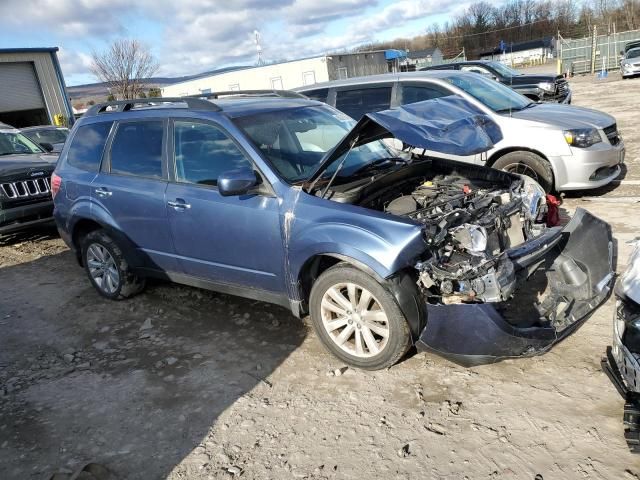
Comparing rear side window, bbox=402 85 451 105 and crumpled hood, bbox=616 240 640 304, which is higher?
rear side window, bbox=402 85 451 105

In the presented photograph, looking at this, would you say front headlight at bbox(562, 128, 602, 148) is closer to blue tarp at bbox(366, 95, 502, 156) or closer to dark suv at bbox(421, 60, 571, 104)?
blue tarp at bbox(366, 95, 502, 156)

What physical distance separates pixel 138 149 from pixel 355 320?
263 centimetres

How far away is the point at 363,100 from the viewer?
7484 mm

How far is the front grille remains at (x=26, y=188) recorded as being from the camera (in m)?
7.04

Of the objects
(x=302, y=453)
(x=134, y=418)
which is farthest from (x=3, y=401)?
(x=302, y=453)

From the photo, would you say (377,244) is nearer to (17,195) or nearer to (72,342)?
(72,342)

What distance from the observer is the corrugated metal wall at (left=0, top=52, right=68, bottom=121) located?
24547 millimetres

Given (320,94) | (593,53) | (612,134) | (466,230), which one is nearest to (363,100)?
(320,94)

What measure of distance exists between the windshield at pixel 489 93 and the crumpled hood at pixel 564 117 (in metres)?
0.20

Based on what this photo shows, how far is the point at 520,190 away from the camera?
13.1 ft

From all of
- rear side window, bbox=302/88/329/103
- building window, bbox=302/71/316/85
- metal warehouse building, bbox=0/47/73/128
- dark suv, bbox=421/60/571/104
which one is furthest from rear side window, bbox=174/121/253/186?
building window, bbox=302/71/316/85

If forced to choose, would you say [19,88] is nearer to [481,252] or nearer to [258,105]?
[258,105]

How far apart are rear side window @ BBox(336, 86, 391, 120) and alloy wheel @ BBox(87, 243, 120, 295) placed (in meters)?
3.97

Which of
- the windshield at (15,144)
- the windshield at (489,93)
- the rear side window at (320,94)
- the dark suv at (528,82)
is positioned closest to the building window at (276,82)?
the dark suv at (528,82)
